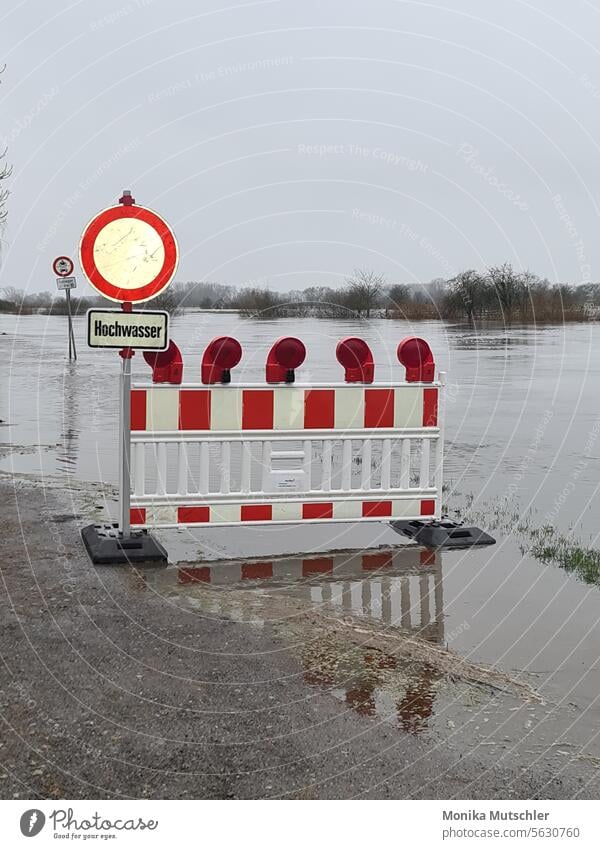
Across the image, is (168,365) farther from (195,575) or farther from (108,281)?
(195,575)

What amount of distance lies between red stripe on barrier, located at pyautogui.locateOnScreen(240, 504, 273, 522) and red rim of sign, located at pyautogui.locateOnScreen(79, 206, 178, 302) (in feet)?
5.59

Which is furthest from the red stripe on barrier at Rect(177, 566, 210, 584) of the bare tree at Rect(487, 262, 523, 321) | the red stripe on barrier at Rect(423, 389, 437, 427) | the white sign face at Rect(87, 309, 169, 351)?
the bare tree at Rect(487, 262, 523, 321)

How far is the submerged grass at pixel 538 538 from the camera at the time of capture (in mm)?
6133

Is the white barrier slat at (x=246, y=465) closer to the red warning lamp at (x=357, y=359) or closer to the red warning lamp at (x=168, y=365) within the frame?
the red warning lamp at (x=168, y=365)

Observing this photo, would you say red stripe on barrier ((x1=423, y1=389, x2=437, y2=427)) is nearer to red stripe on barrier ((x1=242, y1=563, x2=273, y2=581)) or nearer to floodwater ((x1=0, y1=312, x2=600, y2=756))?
floodwater ((x1=0, y1=312, x2=600, y2=756))

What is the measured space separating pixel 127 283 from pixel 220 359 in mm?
870

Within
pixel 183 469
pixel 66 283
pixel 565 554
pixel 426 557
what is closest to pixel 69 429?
pixel 183 469

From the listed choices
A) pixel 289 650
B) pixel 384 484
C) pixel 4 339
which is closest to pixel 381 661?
pixel 289 650

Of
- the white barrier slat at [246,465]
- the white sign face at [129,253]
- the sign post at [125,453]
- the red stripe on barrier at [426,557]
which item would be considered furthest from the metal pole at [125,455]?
the red stripe on barrier at [426,557]

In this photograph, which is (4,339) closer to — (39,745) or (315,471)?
(315,471)

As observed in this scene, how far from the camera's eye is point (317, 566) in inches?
244

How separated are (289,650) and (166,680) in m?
0.70

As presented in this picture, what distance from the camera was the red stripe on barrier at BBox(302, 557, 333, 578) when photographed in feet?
19.9

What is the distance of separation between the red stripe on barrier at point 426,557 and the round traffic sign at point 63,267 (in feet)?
74.5
